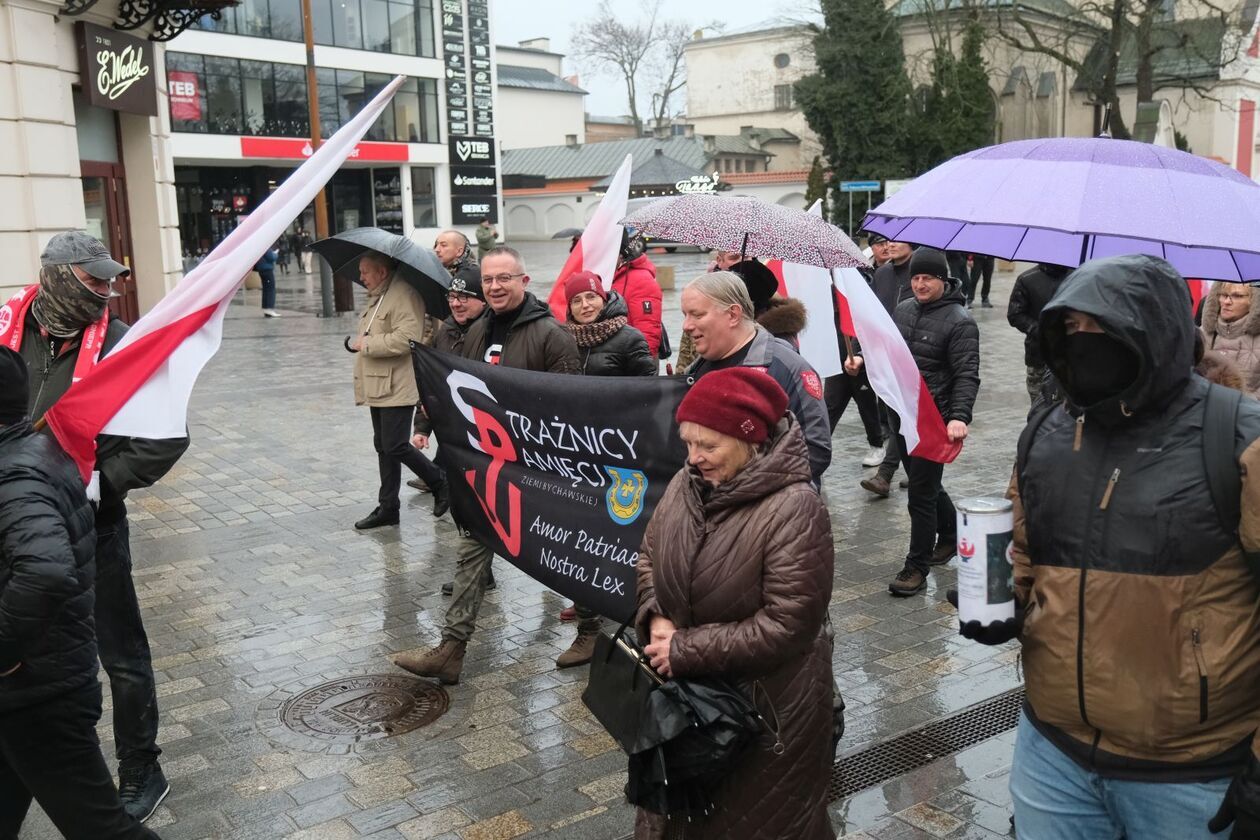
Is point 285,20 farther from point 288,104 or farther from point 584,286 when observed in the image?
point 584,286

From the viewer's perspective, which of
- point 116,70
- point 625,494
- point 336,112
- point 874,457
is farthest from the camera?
point 336,112

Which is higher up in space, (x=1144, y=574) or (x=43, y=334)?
(x=43, y=334)

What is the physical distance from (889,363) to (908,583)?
143 centimetres

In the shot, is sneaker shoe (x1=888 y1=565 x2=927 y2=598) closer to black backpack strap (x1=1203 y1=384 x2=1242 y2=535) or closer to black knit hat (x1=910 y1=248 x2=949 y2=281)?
black knit hat (x1=910 y1=248 x2=949 y2=281)

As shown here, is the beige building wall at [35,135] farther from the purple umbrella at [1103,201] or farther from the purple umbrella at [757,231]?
the purple umbrella at [1103,201]

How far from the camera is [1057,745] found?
271cm

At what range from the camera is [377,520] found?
27.0ft

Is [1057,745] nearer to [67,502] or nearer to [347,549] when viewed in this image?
[67,502]

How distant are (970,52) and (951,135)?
4388 mm

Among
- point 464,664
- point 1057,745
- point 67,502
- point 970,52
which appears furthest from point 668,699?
point 970,52

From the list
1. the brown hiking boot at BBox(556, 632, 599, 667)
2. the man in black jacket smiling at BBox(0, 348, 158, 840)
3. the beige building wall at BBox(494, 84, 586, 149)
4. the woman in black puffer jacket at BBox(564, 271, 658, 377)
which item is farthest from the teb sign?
the beige building wall at BBox(494, 84, 586, 149)

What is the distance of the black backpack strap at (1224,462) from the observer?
7.84 feet

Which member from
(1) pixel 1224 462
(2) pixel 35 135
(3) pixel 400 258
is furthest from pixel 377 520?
(2) pixel 35 135

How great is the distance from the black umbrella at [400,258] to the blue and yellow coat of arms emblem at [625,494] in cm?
283
